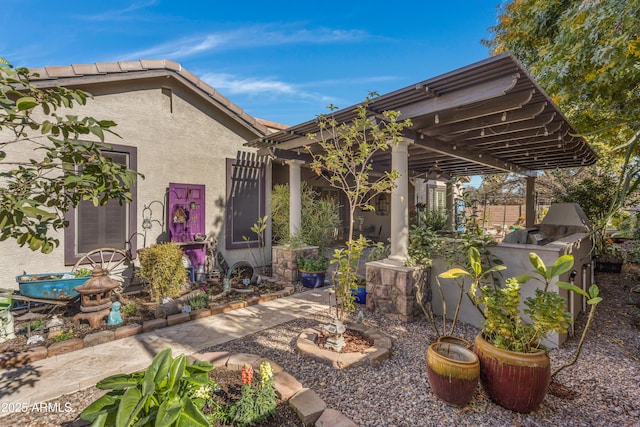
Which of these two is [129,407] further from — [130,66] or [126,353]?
[130,66]

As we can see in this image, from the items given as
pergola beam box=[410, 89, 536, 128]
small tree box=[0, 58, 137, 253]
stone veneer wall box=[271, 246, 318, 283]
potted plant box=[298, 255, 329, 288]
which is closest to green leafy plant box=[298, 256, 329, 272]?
potted plant box=[298, 255, 329, 288]

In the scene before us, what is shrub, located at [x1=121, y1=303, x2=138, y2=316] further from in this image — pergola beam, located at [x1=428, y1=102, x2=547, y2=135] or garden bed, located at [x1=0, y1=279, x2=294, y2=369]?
pergola beam, located at [x1=428, y1=102, x2=547, y2=135]

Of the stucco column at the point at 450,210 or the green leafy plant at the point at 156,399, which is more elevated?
the stucco column at the point at 450,210

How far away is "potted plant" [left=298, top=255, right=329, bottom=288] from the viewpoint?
609 cm

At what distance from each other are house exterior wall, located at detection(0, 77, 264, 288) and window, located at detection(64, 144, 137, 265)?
108mm

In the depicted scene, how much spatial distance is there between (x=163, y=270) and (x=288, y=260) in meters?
2.38

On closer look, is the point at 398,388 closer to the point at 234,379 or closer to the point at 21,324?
the point at 234,379

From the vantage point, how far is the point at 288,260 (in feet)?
20.9

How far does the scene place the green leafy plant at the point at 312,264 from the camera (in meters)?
6.16

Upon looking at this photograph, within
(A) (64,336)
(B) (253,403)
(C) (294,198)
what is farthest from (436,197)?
(A) (64,336)

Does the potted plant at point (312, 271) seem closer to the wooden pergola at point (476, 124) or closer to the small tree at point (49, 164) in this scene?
the wooden pergola at point (476, 124)

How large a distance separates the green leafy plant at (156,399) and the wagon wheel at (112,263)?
3.82 metres

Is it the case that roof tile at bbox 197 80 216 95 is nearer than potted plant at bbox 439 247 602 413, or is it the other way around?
Answer: potted plant at bbox 439 247 602 413

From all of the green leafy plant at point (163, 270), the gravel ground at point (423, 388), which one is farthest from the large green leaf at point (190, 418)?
the green leafy plant at point (163, 270)
